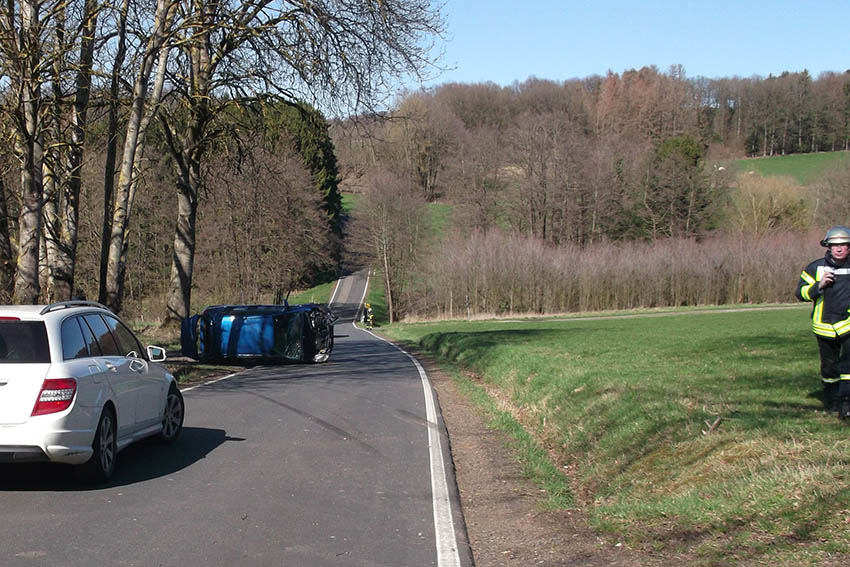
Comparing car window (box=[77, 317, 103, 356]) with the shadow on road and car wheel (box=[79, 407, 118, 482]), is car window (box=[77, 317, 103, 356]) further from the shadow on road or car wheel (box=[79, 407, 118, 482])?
the shadow on road

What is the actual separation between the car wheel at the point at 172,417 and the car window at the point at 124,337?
695 mm

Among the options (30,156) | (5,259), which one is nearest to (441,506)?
(30,156)

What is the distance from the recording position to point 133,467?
29.1 feet

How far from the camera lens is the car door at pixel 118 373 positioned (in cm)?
830

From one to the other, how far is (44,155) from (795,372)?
45.3ft

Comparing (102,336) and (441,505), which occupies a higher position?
(102,336)

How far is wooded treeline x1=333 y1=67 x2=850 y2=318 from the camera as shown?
6444 cm

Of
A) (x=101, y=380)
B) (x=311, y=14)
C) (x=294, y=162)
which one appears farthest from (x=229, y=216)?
(x=101, y=380)

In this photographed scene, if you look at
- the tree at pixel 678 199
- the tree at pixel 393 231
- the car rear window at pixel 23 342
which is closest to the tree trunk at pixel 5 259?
the car rear window at pixel 23 342

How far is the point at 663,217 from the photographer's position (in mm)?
76875

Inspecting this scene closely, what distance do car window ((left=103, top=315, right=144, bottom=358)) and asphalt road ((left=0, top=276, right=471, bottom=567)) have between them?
118 cm

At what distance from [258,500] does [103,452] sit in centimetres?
158

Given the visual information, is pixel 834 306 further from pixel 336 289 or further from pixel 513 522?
pixel 336 289

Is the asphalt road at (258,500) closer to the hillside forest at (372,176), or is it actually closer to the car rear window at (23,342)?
the car rear window at (23,342)
